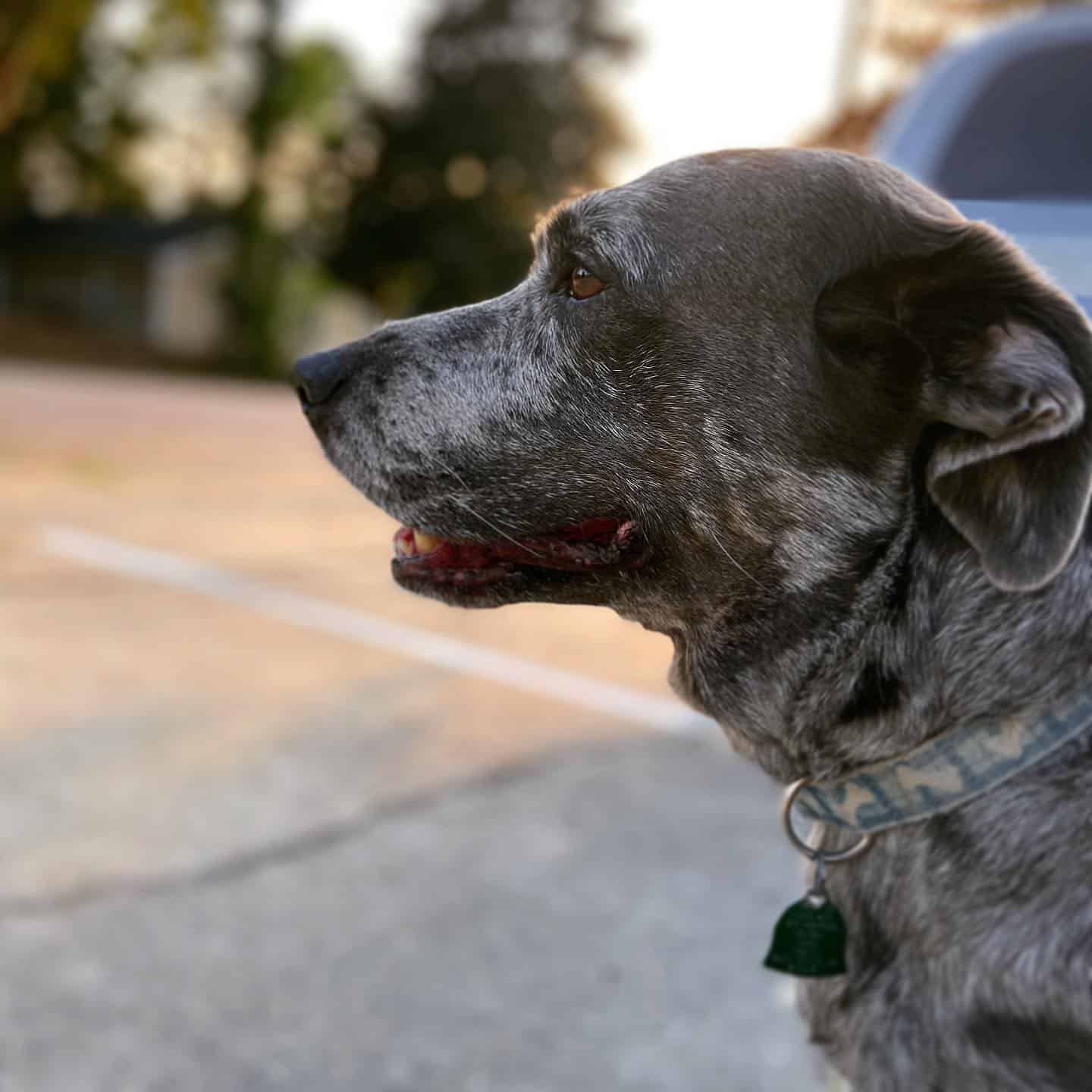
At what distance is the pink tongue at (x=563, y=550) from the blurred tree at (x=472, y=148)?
37.4 m

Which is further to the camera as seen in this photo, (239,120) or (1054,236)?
(239,120)

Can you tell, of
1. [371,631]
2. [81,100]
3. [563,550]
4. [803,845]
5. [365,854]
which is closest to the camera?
[803,845]

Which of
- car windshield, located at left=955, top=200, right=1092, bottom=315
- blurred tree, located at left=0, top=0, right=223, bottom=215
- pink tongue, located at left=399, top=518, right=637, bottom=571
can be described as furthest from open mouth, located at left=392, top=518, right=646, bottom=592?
blurred tree, located at left=0, top=0, right=223, bottom=215

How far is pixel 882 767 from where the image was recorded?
187cm

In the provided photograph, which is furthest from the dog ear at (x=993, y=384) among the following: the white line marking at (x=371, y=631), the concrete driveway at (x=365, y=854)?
the white line marking at (x=371, y=631)

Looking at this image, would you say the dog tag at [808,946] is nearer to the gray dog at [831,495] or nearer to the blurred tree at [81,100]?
the gray dog at [831,495]

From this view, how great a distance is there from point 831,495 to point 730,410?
20cm

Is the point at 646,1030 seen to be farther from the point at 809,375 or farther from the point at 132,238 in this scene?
the point at 132,238

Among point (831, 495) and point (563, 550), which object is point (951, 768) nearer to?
point (831, 495)

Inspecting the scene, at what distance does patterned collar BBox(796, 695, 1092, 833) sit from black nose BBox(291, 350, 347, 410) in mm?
993

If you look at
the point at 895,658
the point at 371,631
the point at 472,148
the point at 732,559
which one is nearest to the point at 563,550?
the point at 732,559

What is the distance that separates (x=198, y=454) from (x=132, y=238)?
115 feet

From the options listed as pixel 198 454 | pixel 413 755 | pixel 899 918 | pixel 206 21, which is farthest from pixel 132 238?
pixel 899 918

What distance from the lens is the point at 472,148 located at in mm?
39281
